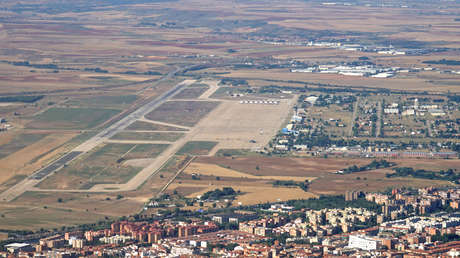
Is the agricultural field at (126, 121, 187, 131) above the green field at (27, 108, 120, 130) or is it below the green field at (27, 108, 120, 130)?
below

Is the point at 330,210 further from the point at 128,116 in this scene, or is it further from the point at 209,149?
the point at 128,116

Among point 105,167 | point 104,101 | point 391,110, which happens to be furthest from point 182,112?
point 105,167

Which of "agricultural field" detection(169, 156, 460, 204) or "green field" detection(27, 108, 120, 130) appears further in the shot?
"green field" detection(27, 108, 120, 130)

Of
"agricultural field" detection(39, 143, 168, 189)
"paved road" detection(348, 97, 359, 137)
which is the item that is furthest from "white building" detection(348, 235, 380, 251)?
"paved road" detection(348, 97, 359, 137)

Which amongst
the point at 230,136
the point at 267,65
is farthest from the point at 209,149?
the point at 267,65

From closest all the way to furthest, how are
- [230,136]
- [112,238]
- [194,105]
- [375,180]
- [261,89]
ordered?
[112,238]
[375,180]
[230,136]
[194,105]
[261,89]

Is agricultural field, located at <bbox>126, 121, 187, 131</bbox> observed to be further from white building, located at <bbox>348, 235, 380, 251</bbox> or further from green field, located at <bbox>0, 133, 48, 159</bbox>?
white building, located at <bbox>348, 235, 380, 251</bbox>

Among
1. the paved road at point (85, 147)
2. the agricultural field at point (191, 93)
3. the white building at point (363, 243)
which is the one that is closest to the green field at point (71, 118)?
the paved road at point (85, 147)
